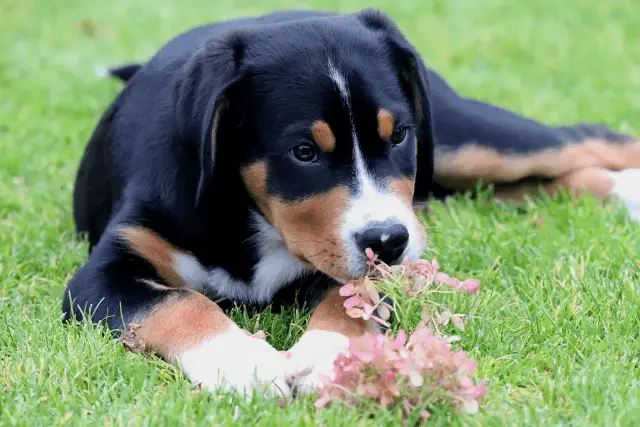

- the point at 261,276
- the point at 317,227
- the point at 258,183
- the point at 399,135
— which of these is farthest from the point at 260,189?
the point at 399,135

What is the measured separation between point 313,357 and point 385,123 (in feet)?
3.01

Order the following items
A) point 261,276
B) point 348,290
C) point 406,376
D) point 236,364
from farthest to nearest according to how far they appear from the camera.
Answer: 1. point 261,276
2. point 348,290
3. point 236,364
4. point 406,376

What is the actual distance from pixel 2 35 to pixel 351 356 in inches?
284

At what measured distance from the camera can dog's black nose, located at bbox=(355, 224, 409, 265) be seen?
3316 millimetres

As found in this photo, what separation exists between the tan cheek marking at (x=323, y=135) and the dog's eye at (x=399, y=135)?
10.8 inches

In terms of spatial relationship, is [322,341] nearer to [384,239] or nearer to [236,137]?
[384,239]

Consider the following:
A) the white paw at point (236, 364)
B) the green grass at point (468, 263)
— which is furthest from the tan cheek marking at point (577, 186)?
the white paw at point (236, 364)

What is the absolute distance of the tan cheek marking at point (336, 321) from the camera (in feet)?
11.2

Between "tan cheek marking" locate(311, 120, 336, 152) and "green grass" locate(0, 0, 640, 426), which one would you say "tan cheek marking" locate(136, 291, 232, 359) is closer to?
"green grass" locate(0, 0, 640, 426)

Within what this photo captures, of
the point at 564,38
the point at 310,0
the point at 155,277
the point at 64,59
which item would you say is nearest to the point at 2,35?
the point at 64,59

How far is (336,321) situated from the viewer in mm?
3445

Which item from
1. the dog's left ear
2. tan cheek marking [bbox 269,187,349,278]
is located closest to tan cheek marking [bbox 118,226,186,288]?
tan cheek marking [bbox 269,187,349,278]

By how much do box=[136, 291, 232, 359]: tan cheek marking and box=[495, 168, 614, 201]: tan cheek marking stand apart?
2.33 meters

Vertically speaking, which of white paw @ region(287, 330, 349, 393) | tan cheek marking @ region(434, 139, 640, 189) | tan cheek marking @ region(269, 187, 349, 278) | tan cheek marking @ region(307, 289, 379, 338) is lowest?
tan cheek marking @ region(434, 139, 640, 189)
